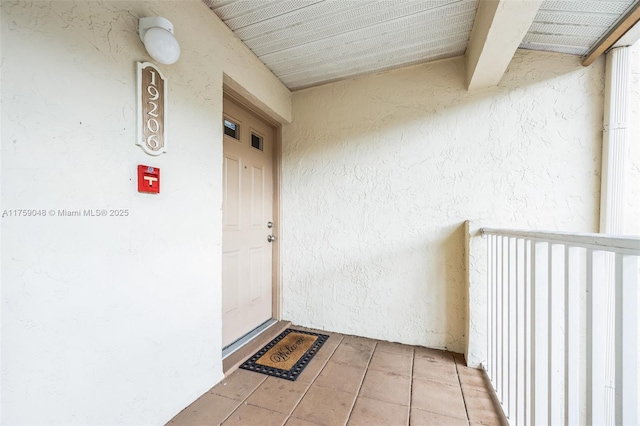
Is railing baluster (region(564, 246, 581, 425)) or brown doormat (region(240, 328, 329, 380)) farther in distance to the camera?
brown doormat (region(240, 328, 329, 380))

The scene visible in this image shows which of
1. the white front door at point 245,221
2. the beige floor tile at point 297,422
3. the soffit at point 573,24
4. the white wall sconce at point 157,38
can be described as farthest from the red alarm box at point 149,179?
the soffit at point 573,24

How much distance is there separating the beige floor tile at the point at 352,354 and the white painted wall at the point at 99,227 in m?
0.94

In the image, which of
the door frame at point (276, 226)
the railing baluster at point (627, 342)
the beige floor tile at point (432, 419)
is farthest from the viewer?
A: the door frame at point (276, 226)

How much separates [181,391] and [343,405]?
0.92 metres

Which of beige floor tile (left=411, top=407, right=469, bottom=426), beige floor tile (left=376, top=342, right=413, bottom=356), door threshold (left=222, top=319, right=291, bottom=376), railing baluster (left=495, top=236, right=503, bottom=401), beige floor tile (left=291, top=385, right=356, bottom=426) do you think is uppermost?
railing baluster (left=495, top=236, right=503, bottom=401)

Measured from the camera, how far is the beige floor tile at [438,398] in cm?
148

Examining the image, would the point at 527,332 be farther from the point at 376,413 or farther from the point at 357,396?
the point at 357,396

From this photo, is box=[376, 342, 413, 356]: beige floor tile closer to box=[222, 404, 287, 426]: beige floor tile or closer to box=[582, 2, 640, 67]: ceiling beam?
box=[222, 404, 287, 426]: beige floor tile

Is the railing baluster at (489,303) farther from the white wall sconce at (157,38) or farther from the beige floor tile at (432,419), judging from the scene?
the white wall sconce at (157,38)

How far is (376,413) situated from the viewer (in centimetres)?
145

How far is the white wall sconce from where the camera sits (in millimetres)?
1196

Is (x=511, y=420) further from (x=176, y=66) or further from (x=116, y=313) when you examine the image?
(x=176, y=66)

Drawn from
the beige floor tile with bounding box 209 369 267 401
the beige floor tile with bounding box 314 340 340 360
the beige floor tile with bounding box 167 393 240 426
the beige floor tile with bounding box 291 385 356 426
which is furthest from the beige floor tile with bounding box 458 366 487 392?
the beige floor tile with bounding box 167 393 240 426

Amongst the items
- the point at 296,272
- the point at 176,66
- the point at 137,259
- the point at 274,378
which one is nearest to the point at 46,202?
the point at 137,259
